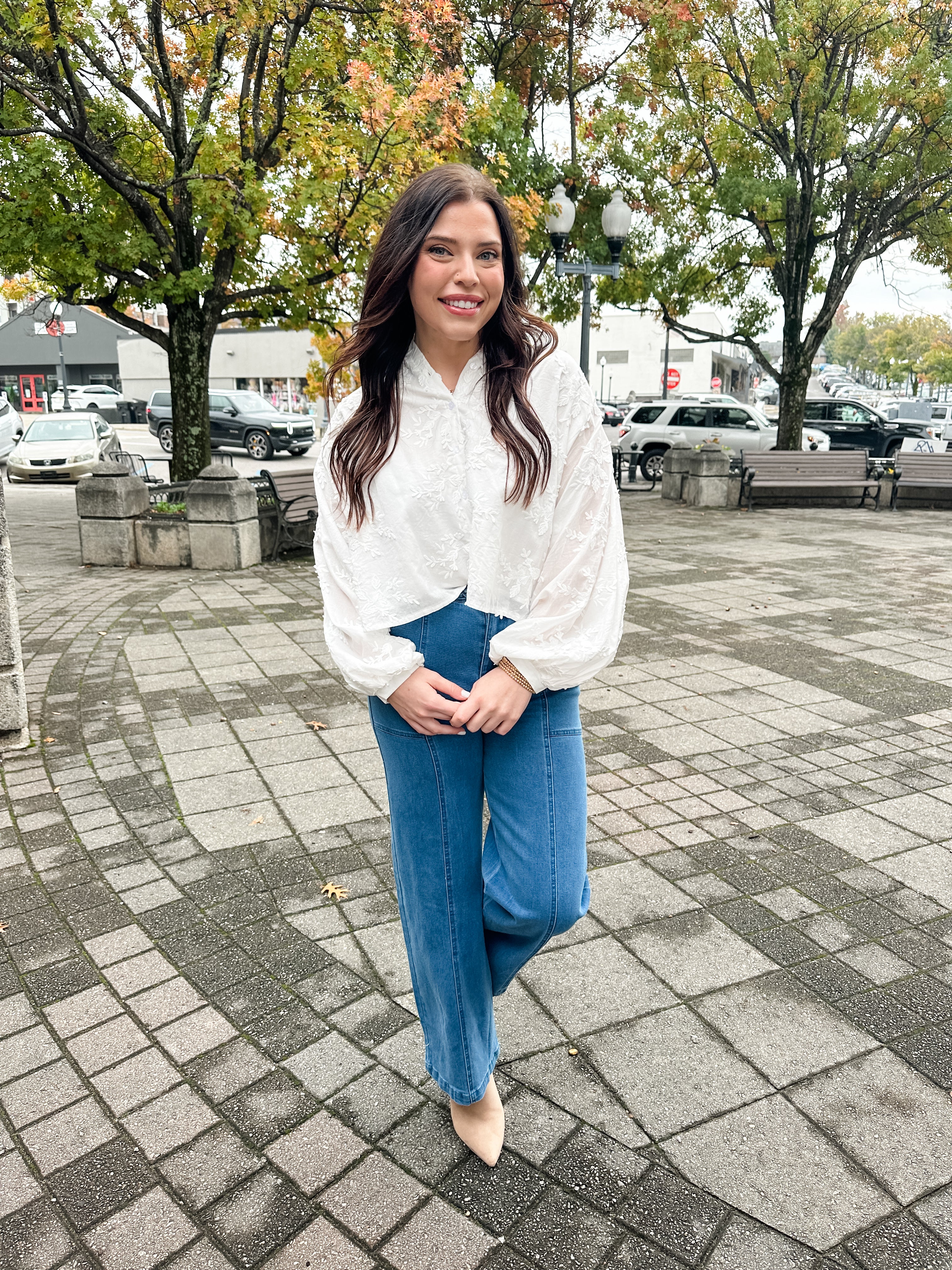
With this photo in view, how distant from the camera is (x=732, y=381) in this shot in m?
87.8

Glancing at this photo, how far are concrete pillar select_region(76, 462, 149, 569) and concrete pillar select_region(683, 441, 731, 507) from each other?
902 centimetres

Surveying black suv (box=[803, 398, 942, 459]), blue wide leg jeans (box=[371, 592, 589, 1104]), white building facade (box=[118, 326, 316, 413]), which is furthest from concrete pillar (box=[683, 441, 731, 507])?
white building facade (box=[118, 326, 316, 413])

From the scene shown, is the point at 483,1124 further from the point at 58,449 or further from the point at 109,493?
the point at 58,449

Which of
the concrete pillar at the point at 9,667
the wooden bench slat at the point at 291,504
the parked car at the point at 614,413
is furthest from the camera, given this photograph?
the parked car at the point at 614,413

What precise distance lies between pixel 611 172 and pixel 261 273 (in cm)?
743

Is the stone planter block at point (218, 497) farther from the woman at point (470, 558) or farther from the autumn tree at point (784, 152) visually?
the autumn tree at point (784, 152)

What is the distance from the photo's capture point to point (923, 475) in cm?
1529

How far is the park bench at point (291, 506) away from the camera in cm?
957

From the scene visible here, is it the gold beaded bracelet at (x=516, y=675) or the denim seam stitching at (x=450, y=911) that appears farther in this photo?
the denim seam stitching at (x=450, y=911)

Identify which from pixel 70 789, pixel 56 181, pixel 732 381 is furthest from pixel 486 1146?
pixel 732 381

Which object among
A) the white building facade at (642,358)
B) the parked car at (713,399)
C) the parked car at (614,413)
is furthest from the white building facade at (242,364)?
the parked car at (713,399)

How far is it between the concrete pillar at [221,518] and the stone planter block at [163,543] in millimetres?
96

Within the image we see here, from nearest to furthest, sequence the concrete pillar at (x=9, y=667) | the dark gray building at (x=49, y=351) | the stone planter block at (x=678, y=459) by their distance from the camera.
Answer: the concrete pillar at (x=9, y=667) → the stone planter block at (x=678, y=459) → the dark gray building at (x=49, y=351)

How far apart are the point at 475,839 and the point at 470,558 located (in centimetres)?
61
